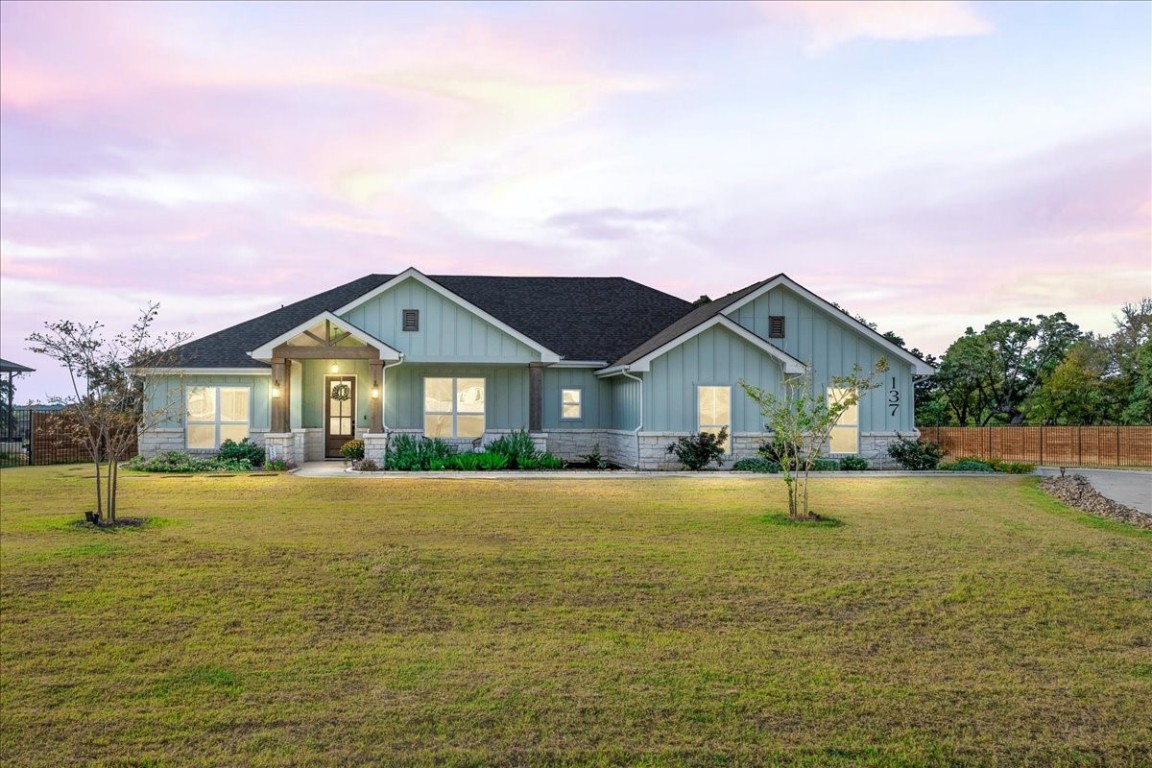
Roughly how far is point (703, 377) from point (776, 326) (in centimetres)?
318

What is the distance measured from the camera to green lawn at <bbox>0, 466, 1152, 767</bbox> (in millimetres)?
5109

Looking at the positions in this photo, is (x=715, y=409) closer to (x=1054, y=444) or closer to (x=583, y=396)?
(x=583, y=396)

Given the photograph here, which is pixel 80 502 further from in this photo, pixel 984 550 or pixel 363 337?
pixel 984 550

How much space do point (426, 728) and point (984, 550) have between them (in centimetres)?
782

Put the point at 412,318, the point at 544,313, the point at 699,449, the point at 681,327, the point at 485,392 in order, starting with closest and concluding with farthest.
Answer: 1. the point at 699,449
2. the point at 412,318
3. the point at 485,392
4. the point at 681,327
5. the point at 544,313

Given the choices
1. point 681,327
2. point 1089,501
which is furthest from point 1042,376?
point 1089,501

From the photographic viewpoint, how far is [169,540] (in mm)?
10156

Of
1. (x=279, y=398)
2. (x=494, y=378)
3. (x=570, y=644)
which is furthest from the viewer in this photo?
(x=494, y=378)

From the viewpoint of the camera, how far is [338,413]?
24.0 meters

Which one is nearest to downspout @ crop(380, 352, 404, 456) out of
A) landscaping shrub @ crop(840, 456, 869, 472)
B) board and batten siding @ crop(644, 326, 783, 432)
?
board and batten siding @ crop(644, 326, 783, 432)

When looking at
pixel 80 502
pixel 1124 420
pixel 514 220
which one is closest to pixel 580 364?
pixel 514 220

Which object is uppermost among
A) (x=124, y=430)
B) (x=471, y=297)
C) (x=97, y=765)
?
(x=471, y=297)

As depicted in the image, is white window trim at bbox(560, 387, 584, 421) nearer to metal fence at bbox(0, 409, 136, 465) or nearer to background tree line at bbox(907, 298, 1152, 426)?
metal fence at bbox(0, 409, 136, 465)

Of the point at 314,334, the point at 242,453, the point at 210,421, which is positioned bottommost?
the point at 242,453
